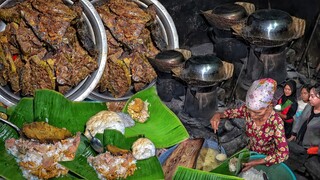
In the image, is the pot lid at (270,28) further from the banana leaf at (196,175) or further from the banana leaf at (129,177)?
the banana leaf at (196,175)

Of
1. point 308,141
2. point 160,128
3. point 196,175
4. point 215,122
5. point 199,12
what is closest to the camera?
point 196,175

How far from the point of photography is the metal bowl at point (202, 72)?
4.82 m

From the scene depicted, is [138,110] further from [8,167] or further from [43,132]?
[8,167]

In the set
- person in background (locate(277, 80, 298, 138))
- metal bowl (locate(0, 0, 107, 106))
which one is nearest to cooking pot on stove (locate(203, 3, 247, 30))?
person in background (locate(277, 80, 298, 138))

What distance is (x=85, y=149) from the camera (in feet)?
12.7

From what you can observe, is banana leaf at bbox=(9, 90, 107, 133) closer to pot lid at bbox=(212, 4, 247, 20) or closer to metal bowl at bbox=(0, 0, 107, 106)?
metal bowl at bbox=(0, 0, 107, 106)

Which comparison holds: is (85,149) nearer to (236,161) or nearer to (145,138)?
(145,138)

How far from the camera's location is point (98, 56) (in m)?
5.30

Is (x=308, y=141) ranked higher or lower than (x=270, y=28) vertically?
lower

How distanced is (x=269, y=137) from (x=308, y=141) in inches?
28.8

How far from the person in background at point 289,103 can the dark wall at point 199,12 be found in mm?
1720

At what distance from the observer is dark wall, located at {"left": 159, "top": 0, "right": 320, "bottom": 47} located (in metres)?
6.20

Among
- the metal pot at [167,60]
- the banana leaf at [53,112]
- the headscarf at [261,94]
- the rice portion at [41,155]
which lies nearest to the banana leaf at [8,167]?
the rice portion at [41,155]

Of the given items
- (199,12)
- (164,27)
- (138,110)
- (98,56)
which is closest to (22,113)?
(138,110)
